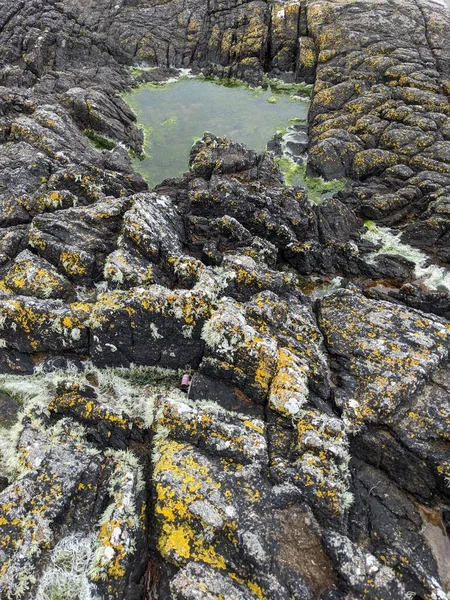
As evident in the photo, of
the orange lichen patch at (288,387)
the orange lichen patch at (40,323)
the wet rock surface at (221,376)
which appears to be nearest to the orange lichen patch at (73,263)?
the wet rock surface at (221,376)

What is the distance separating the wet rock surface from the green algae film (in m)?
3.24

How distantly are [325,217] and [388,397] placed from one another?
12.4 m

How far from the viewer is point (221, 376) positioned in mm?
12914

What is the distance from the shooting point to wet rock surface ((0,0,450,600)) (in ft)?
30.1

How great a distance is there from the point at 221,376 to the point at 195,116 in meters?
27.7

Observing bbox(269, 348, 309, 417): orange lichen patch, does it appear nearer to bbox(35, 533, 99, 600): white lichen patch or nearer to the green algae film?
bbox(35, 533, 99, 600): white lichen patch

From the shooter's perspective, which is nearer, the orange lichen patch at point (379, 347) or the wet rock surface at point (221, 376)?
the wet rock surface at point (221, 376)

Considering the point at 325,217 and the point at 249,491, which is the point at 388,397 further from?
the point at 325,217

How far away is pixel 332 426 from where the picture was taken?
11312mm

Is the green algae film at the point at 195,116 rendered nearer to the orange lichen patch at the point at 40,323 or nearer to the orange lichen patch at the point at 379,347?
the orange lichen patch at the point at 40,323

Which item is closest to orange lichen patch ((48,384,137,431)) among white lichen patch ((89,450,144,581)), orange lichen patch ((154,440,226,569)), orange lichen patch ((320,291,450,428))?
white lichen patch ((89,450,144,581))

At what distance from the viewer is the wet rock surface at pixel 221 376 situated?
919 centimetres

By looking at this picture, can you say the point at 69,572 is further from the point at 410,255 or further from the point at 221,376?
the point at 410,255

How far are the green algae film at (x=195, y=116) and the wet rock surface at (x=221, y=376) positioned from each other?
3242 millimetres
